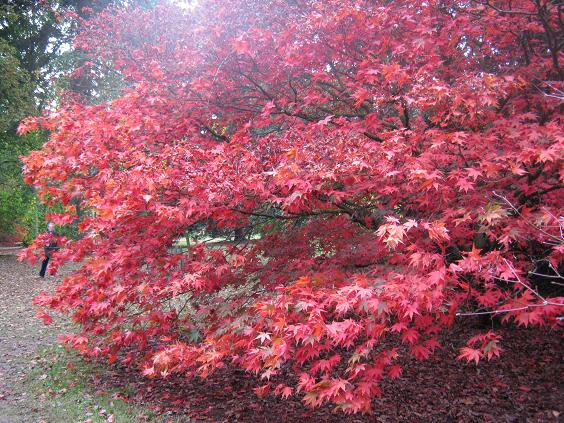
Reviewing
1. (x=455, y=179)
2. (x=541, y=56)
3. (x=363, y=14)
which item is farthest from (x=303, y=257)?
(x=541, y=56)

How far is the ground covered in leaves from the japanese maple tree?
0.79 metres

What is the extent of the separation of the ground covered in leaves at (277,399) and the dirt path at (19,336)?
3 cm

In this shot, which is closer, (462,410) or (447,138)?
(447,138)

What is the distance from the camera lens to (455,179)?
3.74 m

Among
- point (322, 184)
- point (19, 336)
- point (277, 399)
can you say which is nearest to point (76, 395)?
point (277, 399)

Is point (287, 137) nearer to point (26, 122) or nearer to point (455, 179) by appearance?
point (455, 179)

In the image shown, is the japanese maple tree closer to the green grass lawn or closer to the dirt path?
the green grass lawn

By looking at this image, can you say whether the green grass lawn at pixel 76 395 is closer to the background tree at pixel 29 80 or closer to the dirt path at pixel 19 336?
the dirt path at pixel 19 336

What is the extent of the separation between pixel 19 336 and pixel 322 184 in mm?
8240

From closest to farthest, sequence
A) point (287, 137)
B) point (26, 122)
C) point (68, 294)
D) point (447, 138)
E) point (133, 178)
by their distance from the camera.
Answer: point (447, 138) → point (133, 178) → point (287, 137) → point (68, 294) → point (26, 122)

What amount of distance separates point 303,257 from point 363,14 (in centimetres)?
283

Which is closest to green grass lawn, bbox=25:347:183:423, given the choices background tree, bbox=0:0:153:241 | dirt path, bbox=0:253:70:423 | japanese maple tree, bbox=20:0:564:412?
dirt path, bbox=0:253:70:423

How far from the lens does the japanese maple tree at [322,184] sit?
3430 mm

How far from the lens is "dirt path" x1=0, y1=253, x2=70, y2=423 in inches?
224
